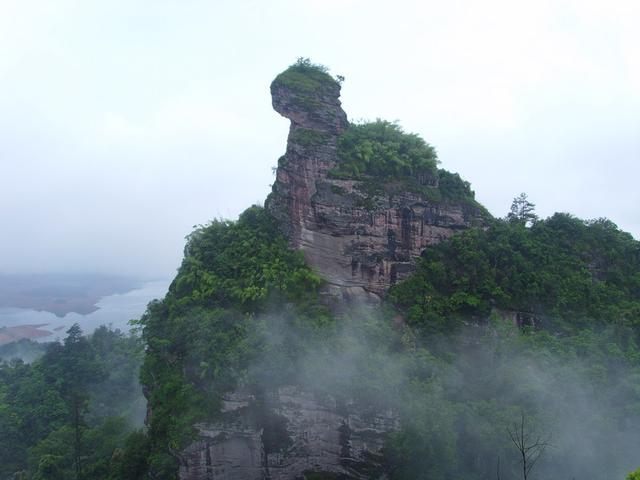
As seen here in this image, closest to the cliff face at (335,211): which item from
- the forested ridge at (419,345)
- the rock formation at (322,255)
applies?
the rock formation at (322,255)

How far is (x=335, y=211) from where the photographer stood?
2414 cm

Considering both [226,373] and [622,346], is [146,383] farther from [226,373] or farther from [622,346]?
[622,346]

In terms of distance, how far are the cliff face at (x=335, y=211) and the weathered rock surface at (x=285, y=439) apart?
5.88 m

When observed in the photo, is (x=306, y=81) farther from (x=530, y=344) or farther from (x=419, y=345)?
(x=530, y=344)

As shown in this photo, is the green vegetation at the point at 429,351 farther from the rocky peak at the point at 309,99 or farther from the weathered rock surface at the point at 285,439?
the rocky peak at the point at 309,99

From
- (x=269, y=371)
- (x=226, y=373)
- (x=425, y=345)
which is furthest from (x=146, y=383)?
(x=425, y=345)

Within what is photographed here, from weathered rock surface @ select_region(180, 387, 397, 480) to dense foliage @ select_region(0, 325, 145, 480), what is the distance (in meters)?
4.93

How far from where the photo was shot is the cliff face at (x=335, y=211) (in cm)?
2420

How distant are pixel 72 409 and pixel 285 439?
716 inches

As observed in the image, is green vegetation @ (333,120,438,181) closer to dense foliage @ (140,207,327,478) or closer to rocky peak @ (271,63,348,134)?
rocky peak @ (271,63,348,134)

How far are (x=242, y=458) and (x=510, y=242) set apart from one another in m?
17.4

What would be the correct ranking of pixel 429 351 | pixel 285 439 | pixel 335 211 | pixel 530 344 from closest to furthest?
1. pixel 285 439
2. pixel 530 344
3. pixel 429 351
4. pixel 335 211

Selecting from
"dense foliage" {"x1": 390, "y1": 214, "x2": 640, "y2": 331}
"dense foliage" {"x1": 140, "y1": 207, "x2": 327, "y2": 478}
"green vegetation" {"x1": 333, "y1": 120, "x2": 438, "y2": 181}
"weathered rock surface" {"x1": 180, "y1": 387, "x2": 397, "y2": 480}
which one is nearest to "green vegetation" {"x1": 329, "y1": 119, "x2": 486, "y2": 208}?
"green vegetation" {"x1": 333, "y1": 120, "x2": 438, "y2": 181}

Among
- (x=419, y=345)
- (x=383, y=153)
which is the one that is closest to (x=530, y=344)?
(x=419, y=345)
